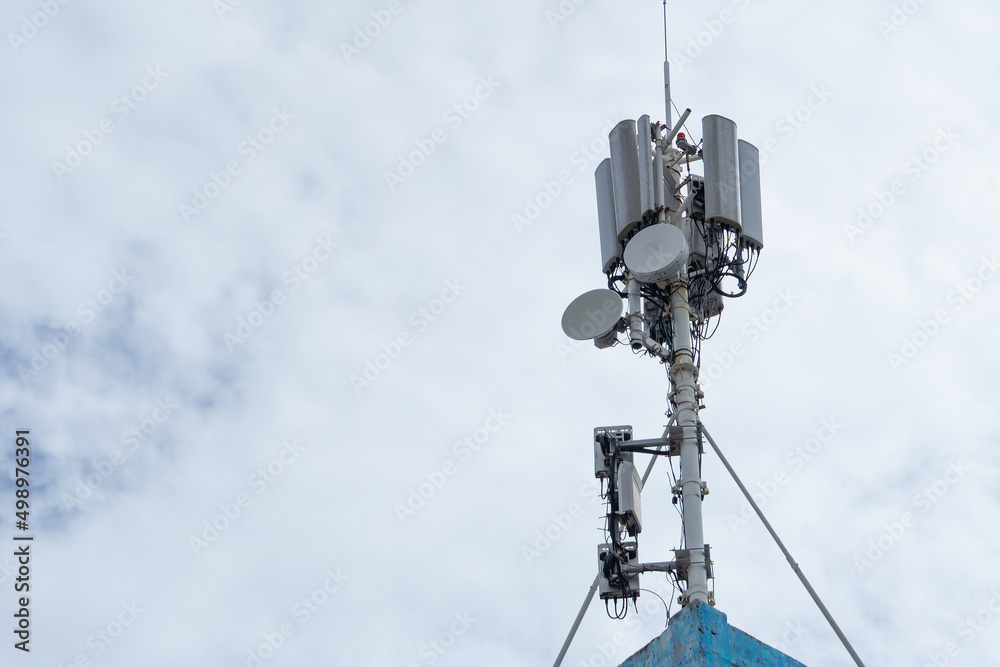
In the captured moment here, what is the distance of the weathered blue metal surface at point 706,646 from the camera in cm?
1585

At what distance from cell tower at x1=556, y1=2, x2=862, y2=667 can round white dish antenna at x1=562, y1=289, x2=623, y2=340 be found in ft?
0.05

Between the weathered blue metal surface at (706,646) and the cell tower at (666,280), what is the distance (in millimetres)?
1821

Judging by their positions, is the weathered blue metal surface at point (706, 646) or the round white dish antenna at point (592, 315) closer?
the weathered blue metal surface at point (706, 646)

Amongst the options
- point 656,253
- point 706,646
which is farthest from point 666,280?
point 706,646

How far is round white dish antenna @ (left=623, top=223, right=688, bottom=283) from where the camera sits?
19.6 meters

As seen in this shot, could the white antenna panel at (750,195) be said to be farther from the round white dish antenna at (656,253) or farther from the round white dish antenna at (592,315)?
A: the round white dish antenna at (592,315)

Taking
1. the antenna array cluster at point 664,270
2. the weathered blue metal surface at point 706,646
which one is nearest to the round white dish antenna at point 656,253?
the antenna array cluster at point 664,270

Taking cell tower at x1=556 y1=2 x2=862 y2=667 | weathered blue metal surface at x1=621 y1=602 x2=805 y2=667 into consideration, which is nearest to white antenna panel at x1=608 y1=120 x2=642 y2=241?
cell tower at x1=556 y1=2 x2=862 y2=667

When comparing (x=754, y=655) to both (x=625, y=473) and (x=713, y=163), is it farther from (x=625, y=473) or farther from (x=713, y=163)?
(x=713, y=163)

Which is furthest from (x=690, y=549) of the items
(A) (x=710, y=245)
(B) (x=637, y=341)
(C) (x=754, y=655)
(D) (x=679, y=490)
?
(A) (x=710, y=245)

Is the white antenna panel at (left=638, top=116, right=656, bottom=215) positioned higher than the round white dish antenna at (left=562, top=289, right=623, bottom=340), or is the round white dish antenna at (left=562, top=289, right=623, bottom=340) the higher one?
the white antenna panel at (left=638, top=116, right=656, bottom=215)

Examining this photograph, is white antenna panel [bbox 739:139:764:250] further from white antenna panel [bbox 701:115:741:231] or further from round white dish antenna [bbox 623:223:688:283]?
round white dish antenna [bbox 623:223:688:283]

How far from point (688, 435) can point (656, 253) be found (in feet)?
9.89

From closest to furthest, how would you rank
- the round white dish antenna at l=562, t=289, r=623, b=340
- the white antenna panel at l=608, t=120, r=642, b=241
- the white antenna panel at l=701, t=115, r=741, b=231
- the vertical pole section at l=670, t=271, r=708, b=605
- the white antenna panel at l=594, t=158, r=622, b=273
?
1. the vertical pole section at l=670, t=271, r=708, b=605
2. the round white dish antenna at l=562, t=289, r=623, b=340
3. the white antenna panel at l=701, t=115, r=741, b=231
4. the white antenna panel at l=608, t=120, r=642, b=241
5. the white antenna panel at l=594, t=158, r=622, b=273
